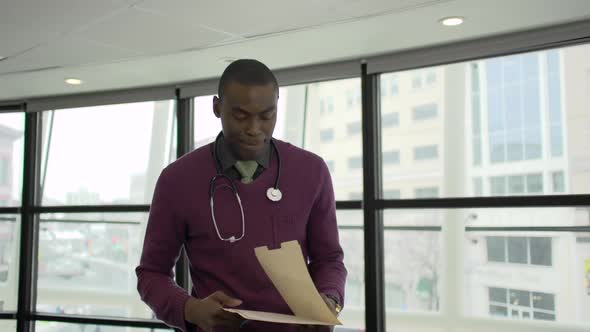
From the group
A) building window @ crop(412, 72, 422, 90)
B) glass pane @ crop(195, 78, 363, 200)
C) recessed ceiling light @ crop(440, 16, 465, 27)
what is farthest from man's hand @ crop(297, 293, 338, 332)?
building window @ crop(412, 72, 422, 90)

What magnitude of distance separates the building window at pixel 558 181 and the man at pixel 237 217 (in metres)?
3.54

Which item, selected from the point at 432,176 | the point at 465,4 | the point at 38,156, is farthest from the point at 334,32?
the point at 38,156

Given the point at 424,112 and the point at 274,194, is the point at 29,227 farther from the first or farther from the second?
the point at 274,194

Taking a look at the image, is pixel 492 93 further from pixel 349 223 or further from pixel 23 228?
pixel 23 228

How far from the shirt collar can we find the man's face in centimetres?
2

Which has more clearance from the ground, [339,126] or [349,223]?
[339,126]

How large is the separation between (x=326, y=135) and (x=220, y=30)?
7.46 ft

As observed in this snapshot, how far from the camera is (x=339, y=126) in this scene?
17.7 feet

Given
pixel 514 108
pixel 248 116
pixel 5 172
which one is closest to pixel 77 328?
pixel 5 172

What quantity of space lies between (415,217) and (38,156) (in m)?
3.36

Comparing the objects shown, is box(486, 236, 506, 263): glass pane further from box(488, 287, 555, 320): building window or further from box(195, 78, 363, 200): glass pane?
box(195, 78, 363, 200): glass pane

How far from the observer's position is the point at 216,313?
1277 mm

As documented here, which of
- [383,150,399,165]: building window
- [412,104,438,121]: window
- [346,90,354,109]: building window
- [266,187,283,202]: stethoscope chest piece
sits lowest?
[266,187,283,202]: stethoscope chest piece

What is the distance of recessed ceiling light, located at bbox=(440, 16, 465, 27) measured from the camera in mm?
3174
